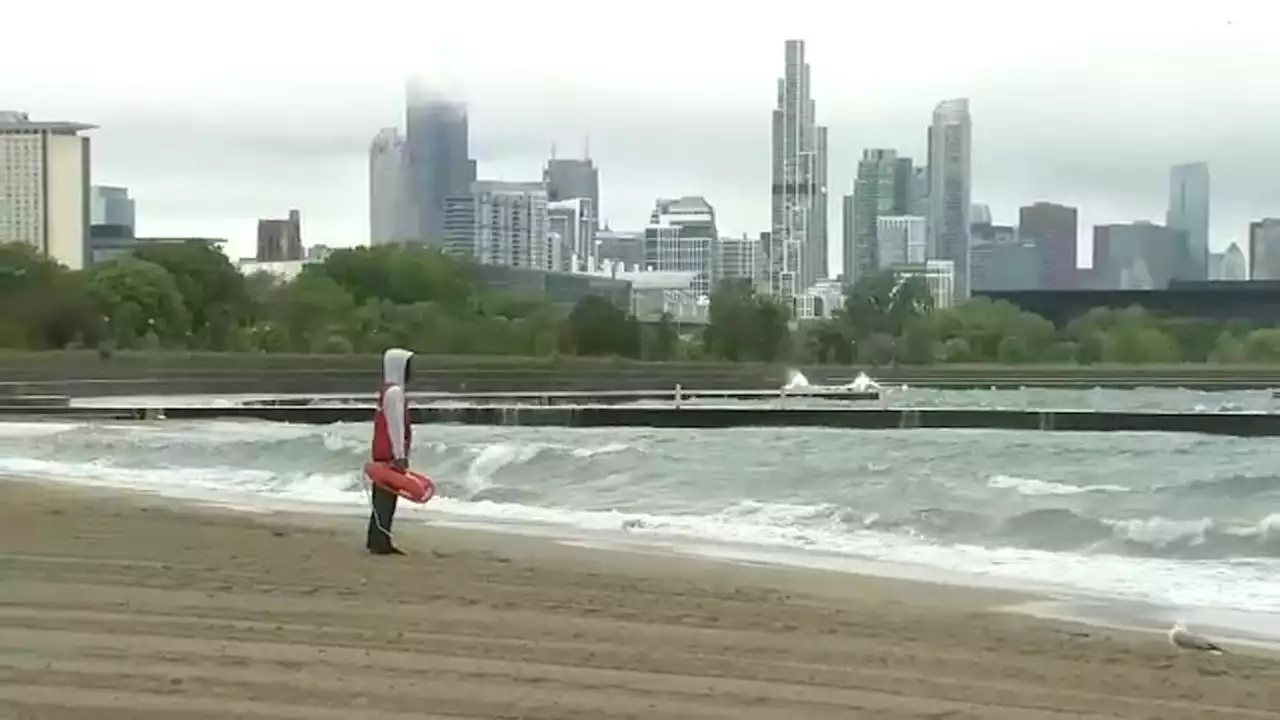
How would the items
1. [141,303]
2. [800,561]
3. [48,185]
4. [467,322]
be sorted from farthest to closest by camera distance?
[48,185]
[467,322]
[141,303]
[800,561]

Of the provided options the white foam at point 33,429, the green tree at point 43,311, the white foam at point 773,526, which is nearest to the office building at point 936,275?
the green tree at point 43,311

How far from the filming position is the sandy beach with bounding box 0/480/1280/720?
643 cm

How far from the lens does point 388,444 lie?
11633mm

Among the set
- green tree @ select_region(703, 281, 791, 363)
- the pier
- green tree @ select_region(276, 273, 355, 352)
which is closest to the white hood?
the pier

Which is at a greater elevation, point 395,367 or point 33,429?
point 395,367

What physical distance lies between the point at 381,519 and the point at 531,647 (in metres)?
4.24

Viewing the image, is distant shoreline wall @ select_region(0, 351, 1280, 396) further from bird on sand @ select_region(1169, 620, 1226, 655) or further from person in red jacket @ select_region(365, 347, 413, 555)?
bird on sand @ select_region(1169, 620, 1226, 655)

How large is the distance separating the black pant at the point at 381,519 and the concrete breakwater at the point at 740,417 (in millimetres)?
29859

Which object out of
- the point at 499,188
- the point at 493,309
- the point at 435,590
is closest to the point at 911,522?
the point at 435,590

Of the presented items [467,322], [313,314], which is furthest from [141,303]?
[467,322]

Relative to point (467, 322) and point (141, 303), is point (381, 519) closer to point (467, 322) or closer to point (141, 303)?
point (141, 303)

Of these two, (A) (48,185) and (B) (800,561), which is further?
(A) (48,185)

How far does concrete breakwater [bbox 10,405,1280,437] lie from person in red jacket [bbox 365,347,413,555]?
29.9 meters

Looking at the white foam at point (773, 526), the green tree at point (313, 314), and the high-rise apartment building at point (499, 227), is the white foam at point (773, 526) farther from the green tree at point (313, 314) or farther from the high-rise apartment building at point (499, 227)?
the high-rise apartment building at point (499, 227)
